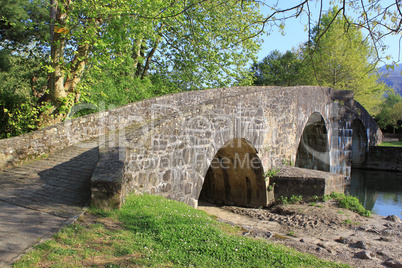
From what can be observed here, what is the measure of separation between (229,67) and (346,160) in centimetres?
681

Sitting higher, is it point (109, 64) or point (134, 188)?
point (109, 64)

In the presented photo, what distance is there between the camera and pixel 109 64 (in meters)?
10.6

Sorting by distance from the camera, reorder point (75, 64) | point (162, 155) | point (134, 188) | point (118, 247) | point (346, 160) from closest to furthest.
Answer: point (118, 247) → point (134, 188) → point (162, 155) → point (75, 64) → point (346, 160)

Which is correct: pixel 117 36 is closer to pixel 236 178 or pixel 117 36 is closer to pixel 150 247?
pixel 236 178

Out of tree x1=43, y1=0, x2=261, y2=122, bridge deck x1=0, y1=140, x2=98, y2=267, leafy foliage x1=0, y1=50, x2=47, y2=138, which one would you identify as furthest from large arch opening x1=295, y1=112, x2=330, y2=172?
leafy foliage x1=0, y1=50, x2=47, y2=138

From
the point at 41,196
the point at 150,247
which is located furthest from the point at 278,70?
the point at 150,247

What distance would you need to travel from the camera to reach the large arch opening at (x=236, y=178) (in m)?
9.47

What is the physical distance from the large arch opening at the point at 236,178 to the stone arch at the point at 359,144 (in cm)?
1595

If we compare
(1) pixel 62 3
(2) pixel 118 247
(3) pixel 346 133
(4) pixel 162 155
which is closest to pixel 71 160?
(4) pixel 162 155

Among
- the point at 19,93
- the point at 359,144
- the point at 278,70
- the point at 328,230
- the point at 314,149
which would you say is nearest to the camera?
the point at 328,230

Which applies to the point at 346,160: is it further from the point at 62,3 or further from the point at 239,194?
the point at 62,3

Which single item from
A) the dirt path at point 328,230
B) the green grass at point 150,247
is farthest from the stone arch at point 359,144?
the green grass at point 150,247

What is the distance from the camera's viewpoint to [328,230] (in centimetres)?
739

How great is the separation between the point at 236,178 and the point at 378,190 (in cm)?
925
